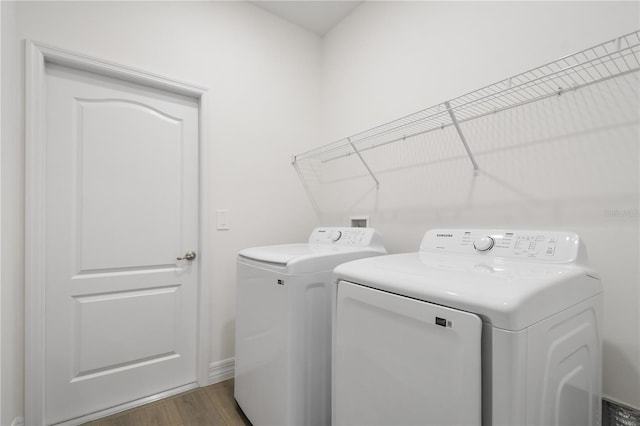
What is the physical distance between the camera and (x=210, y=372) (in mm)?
2020

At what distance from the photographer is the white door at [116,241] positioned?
1.62 m

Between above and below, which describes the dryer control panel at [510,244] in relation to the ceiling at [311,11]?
below

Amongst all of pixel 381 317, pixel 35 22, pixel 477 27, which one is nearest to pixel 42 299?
pixel 35 22

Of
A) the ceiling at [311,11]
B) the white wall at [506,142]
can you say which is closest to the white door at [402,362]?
the white wall at [506,142]

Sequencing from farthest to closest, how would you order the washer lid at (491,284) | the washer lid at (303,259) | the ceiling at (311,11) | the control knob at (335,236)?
the ceiling at (311,11) < the control knob at (335,236) < the washer lid at (303,259) < the washer lid at (491,284)

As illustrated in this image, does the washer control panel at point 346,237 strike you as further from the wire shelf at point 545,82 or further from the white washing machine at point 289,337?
the wire shelf at point 545,82

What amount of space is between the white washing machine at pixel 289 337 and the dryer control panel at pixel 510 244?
1.42ft

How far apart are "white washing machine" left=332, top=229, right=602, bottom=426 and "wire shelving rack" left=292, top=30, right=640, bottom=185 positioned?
583 millimetres

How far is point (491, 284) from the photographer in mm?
765

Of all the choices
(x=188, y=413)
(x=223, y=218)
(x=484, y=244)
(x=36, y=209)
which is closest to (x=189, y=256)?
(x=223, y=218)

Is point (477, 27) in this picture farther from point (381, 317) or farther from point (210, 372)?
point (210, 372)

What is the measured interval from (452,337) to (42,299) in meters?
1.97

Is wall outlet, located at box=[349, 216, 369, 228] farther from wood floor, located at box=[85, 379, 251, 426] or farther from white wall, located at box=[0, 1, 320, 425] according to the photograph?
wood floor, located at box=[85, 379, 251, 426]

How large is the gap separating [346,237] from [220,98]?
4.41 ft
